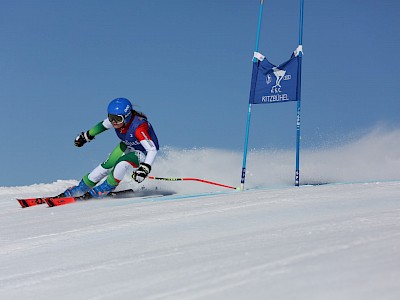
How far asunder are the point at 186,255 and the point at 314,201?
189 cm

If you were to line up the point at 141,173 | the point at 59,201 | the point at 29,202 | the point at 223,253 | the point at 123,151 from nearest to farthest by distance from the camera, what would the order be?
the point at 223,253 < the point at 141,173 < the point at 59,201 < the point at 29,202 < the point at 123,151

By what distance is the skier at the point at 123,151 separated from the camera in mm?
6324

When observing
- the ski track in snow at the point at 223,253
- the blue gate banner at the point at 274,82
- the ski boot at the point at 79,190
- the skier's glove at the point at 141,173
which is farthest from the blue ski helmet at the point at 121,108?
the ski track in snow at the point at 223,253

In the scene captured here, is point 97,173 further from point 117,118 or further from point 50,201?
point 117,118

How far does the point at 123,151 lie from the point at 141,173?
947 mm

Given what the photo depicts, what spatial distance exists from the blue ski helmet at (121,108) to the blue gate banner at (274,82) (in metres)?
2.04

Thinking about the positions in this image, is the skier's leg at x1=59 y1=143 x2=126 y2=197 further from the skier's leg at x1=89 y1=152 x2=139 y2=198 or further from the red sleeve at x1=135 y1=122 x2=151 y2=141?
the red sleeve at x1=135 y1=122 x2=151 y2=141

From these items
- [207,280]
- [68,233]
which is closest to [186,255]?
[207,280]

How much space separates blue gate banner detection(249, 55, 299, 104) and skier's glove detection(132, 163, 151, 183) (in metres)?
2.26

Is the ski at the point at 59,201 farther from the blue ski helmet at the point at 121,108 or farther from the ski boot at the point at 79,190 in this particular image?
the blue ski helmet at the point at 121,108

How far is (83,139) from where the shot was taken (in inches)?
285

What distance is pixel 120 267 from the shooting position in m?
2.35

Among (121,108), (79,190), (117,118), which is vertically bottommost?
(79,190)

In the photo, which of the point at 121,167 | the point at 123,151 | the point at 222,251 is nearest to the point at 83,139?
the point at 123,151
